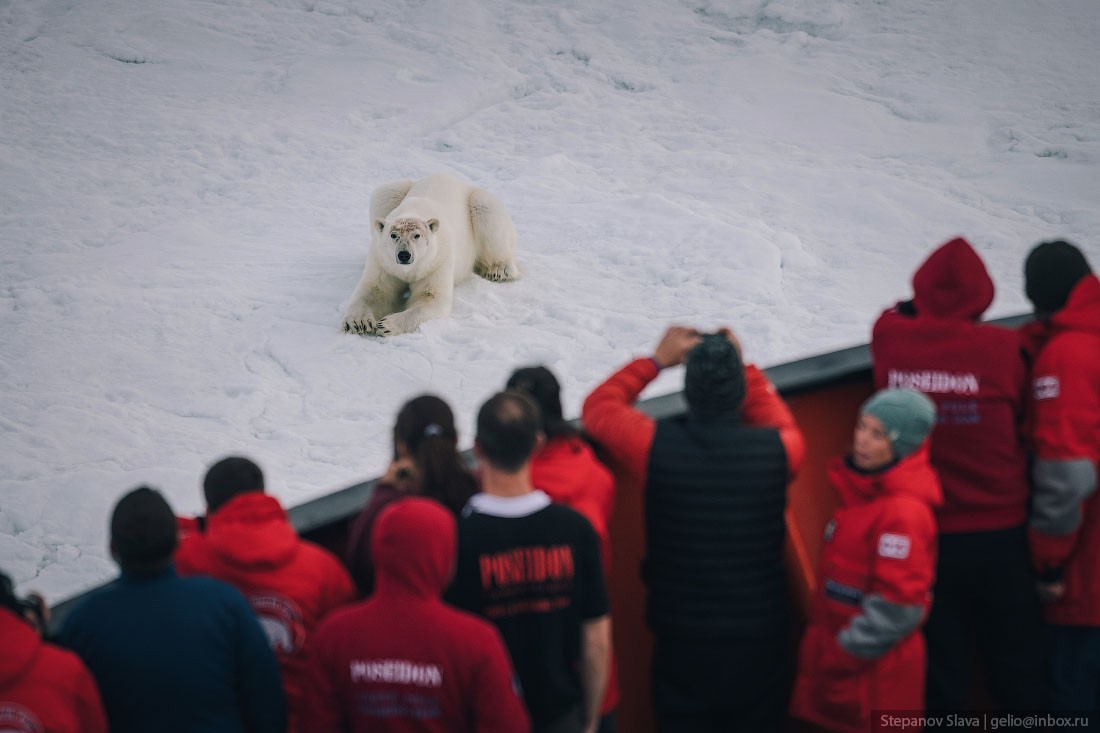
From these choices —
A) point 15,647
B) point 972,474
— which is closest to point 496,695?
point 15,647

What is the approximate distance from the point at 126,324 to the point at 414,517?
19.4 ft

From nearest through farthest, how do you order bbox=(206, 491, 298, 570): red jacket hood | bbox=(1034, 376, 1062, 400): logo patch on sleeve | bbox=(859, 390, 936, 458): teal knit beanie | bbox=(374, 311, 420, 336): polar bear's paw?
bbox=(206, 491, 298, 570): red jacket hood → bbox=(859, 390, 936, 458): teal knit beanie → bbox=(1034, 376, 1062, 400): logo patch on sleeve → bbox=(374, 311, 420, 336): polar bear's paw

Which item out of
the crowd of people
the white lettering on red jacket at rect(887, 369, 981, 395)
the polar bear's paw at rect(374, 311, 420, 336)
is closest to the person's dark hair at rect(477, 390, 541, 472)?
the crowd of people

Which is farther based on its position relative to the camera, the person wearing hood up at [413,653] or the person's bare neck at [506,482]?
the person's bare neck at [506,482]

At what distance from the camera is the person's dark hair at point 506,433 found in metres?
2.47

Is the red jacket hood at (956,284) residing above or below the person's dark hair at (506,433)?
above

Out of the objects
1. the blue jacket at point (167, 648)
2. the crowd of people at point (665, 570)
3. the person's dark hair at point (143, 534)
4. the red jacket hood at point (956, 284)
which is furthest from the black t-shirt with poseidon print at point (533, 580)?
the red jacket hood at point (956, 284)

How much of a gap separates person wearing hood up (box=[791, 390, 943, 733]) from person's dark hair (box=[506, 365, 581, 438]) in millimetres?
693

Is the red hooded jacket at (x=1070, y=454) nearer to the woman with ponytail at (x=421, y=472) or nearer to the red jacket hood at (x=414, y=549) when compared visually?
the woman with ponytail at (x=421, y=472)

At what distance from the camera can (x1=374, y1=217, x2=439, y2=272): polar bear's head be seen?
7.43 metres

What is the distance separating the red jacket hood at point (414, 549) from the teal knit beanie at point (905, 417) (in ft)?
3.68

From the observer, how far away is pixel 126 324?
296 inches

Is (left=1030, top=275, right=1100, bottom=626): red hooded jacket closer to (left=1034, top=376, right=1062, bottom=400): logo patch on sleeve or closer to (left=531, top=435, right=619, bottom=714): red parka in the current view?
(left=1034, top=376, right=1062, bottom=400): logo patch on sleeve

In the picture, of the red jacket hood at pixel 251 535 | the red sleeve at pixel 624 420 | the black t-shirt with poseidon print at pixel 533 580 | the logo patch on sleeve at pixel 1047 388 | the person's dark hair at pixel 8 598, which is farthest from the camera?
the logo patch on sleeve at pixel 1047 388
